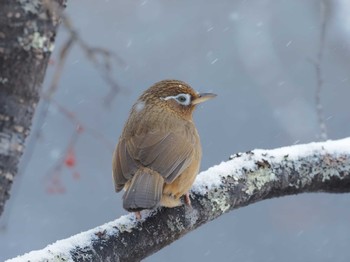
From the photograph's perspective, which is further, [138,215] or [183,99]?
[183,99]

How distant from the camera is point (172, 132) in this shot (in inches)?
142

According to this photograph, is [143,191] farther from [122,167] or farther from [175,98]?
[175,98]

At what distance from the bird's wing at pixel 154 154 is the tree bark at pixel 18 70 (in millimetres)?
1673

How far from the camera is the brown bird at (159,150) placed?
3.08 m

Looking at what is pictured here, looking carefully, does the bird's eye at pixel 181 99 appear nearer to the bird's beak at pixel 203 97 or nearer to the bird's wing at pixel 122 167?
the bird's beak at pixel 203 97

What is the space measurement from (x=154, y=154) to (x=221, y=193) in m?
0.44

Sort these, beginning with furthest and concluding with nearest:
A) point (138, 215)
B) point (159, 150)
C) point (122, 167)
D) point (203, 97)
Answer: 1. point (203, 97)
2. point (159, 150)
3. point (122, 167)
4. point (138, 215)

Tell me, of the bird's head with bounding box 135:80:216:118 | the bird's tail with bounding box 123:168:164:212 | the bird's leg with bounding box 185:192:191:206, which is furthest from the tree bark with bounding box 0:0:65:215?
the bird's head with bounding box 135:80:216:118

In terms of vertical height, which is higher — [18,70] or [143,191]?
[143,191]

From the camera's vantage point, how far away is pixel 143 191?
299 cm

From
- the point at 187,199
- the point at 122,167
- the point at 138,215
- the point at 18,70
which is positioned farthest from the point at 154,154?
the point at 18,70

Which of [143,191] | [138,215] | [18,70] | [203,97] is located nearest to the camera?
[18,70]

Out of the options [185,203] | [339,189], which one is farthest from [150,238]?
[339,189]

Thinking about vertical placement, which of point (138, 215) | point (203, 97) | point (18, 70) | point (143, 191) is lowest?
point (18, 70)
